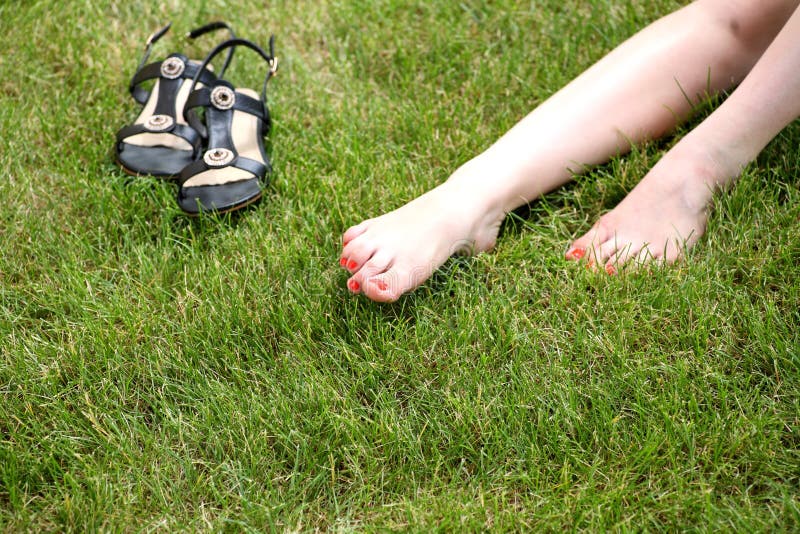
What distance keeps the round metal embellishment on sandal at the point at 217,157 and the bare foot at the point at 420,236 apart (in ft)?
1.48

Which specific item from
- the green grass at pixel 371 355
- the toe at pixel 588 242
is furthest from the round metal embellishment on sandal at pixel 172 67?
the toe at pixel 588 242

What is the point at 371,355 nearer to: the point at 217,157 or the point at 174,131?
the point at 217,157

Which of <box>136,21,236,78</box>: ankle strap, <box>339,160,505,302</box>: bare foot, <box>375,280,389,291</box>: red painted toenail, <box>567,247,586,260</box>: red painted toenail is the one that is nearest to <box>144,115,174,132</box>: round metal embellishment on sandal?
<box>136,21,236,78</box>: ankle strap

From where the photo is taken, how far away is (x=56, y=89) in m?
2.35

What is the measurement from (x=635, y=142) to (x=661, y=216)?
27 cm

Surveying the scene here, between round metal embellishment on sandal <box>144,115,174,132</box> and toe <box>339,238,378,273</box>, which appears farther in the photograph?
round metal embellishment on sandal <box>144,115,174,132</box>

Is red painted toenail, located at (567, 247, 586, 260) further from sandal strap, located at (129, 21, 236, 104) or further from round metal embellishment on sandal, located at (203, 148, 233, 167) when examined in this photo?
sandal strap, located at (129, 21, 236, 104)

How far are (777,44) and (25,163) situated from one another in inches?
73.7

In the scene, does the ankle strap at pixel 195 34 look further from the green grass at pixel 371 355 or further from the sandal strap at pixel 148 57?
the green grass at pixel 371 355

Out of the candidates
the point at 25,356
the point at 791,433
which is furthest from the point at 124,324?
the point at 791,433

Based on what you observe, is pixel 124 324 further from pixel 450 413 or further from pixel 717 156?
pixel 717 156

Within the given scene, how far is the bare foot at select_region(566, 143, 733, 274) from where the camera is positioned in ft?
5.69

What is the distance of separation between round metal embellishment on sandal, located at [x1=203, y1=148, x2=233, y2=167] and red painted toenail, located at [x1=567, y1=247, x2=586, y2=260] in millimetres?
875

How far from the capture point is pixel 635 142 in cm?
195
